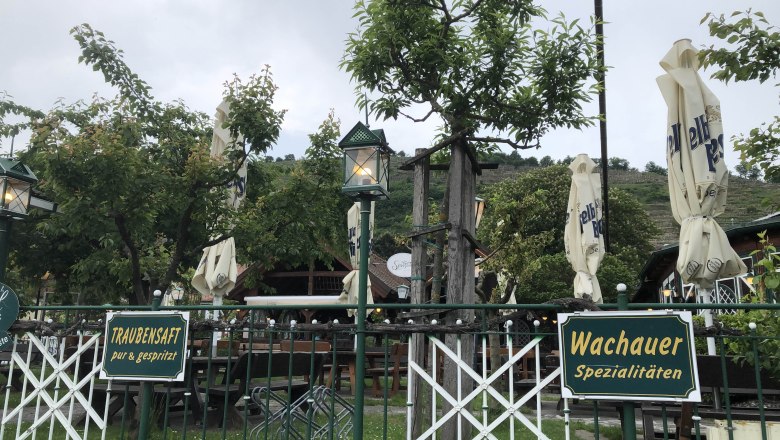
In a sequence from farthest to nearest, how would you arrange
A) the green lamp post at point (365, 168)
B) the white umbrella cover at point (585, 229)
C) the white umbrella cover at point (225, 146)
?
1. the white umbrella cover at point (225, 146)
2. the white umbrella cover at point (585, 229)
3. the green lamp post at point (365, 168)

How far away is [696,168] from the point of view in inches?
233

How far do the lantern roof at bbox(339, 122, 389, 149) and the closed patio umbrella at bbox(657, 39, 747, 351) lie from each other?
136 inches

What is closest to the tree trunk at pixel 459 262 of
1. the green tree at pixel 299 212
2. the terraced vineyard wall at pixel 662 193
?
the green tree at pixel 299 212

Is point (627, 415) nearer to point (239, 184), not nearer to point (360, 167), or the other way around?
point (360, 167)

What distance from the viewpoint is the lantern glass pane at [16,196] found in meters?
6.08

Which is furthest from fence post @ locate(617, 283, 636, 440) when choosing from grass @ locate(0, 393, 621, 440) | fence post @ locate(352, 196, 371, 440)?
grass @ locate(0, 393, 621, 440)

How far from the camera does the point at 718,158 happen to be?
5.90m

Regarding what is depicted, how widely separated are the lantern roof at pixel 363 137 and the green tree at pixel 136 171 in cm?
359

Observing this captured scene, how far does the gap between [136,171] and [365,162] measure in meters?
4.07

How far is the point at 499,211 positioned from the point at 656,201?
8948cm

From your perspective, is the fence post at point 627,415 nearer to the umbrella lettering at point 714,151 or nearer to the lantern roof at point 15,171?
the umbrella lettering at point 714,151

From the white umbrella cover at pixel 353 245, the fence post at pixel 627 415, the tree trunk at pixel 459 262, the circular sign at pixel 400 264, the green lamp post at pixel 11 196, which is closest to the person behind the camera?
the fence post at pixel 627 415

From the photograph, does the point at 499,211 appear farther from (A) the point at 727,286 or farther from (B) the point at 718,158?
(A) the point at 727,286

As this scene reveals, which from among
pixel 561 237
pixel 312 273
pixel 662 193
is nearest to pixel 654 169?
pixel 662 193
